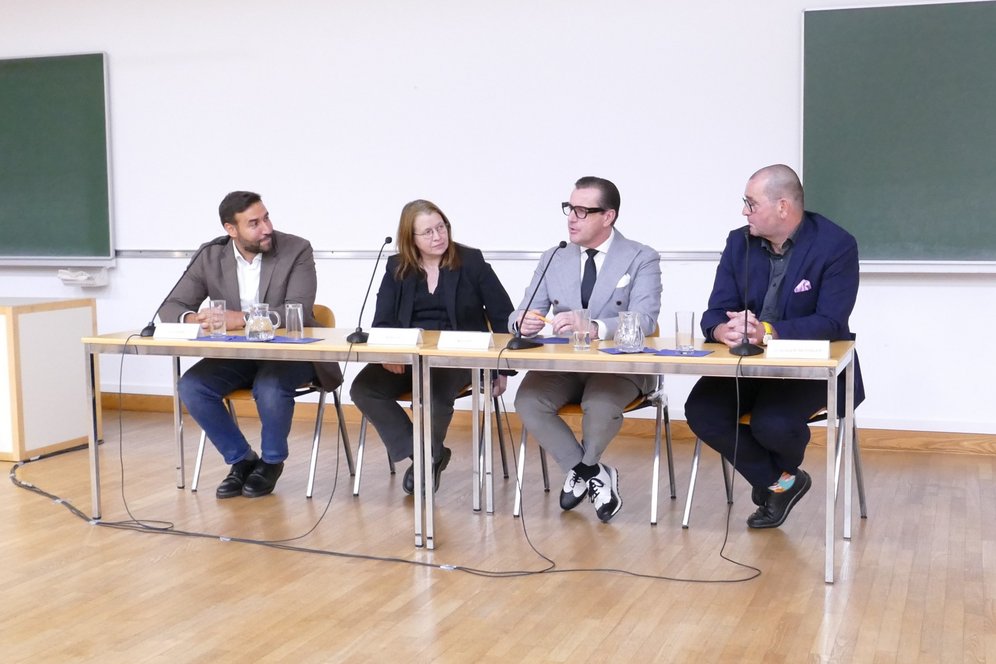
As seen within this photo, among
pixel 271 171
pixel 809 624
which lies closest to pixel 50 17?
pixel 271 171

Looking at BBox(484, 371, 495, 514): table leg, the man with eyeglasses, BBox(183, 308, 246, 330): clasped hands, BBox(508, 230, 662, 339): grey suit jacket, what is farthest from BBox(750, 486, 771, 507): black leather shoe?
BBox(183, 308, 246, 330): clasped hands

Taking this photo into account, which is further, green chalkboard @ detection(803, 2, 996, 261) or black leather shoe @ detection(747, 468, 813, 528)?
green chalkboard @ detection(803, 2, 996, 261)

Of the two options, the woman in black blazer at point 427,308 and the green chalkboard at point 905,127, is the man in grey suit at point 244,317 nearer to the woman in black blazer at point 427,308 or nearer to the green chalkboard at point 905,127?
the woman in black blazer at point 427,308

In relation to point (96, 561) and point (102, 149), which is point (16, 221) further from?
point (96, 561)

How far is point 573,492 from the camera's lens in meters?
3.76

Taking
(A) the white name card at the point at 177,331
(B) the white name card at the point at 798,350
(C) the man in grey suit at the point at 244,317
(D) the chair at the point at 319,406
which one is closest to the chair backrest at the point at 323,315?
(D) the chair at the point at 319,406

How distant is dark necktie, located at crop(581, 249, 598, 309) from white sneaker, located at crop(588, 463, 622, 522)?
592mm

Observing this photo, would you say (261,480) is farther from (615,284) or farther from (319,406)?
(615,284)

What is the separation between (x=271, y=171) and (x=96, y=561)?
114 inches

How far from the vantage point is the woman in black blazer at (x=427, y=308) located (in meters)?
4.02

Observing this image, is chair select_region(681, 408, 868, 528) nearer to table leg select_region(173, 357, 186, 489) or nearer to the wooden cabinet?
table leg select_region(173, 357, 186, 489)

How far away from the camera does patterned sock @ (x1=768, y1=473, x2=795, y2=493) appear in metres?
3.56

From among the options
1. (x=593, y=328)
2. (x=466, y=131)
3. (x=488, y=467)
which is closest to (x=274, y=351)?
(x=488, y=467)

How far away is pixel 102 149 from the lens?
6.03 metres
